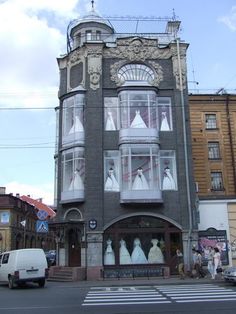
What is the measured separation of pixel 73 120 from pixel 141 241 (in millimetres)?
9241

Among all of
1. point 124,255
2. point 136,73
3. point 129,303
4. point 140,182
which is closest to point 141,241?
point 124,255

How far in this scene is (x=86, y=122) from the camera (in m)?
29.3

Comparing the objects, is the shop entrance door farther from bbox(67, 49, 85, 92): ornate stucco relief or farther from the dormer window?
the dormer window

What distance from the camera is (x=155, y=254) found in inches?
1088

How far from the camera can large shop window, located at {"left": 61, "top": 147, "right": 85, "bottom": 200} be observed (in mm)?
28500

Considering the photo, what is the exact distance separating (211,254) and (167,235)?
2890 mm

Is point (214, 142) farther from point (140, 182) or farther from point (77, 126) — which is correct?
point (77, 126)

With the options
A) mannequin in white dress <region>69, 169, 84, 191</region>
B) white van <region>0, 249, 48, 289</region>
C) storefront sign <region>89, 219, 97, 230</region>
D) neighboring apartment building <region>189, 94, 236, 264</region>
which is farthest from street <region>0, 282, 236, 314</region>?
neighboring apartment building <region>189, 94, 236, 264</region>

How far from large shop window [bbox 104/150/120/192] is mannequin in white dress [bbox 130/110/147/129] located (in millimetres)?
2106

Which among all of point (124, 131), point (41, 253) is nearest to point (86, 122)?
point (124, 131)

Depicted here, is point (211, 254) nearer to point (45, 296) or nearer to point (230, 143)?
point (45, 296)

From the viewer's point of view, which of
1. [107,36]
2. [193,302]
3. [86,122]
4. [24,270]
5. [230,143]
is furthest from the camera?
[230,143]

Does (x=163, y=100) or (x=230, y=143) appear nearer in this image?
(x=163, y=100)

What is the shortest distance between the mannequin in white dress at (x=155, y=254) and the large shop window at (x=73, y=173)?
210 inches
